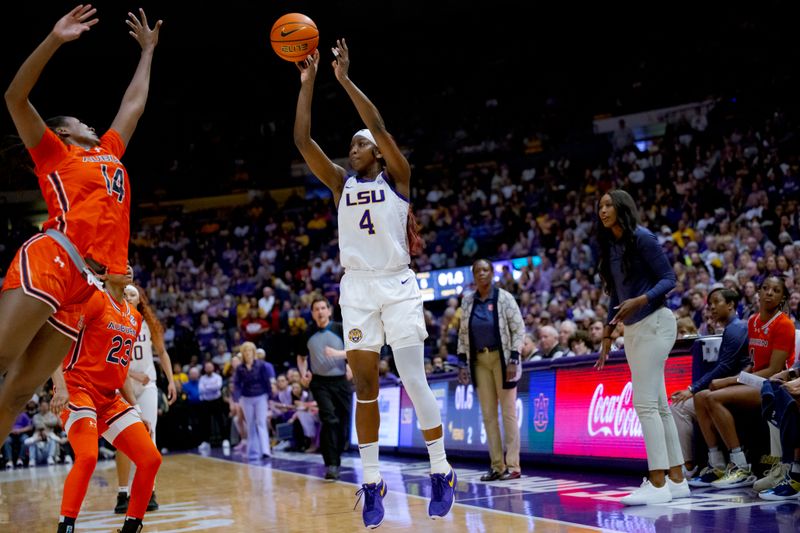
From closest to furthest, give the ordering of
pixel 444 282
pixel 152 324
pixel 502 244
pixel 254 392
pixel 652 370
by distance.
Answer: pixel 652 370 → pixel 152 324 → pixel 254 392 → pixel 444 282 → pixel 502 244

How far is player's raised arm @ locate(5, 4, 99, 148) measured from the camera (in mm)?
4223

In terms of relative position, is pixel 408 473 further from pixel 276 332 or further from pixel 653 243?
pixel 276 332

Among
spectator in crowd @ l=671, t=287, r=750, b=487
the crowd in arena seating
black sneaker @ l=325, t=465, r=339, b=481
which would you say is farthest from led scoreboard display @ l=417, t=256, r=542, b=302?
spectator in crowd @ l=671, t=287, r=750, b=487

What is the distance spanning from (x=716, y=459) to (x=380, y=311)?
3654mm

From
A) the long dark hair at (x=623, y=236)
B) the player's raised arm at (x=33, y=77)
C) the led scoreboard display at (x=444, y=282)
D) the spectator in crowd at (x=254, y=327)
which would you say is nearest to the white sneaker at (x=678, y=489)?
the long dark hair at (x=623, y=236)

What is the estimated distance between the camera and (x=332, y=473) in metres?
9.73

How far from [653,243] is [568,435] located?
3.29 m

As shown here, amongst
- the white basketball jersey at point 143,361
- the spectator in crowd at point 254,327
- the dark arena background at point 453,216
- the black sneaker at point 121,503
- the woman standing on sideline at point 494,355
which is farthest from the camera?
the spectator in crowd at point 254,327

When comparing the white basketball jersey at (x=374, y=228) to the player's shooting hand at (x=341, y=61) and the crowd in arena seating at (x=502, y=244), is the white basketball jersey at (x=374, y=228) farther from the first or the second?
the crowd in arena seating at (x=502, y=244)

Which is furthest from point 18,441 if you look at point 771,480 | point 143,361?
point 771,480

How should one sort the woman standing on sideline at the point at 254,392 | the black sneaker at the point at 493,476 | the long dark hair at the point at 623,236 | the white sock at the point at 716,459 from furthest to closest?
1. the woman standing on sideline at the point at 254,392
2. the black sneaker at the point at 493,476
3. the white sock at the point at 716,459
4. the long dark hair at the point at 623,236

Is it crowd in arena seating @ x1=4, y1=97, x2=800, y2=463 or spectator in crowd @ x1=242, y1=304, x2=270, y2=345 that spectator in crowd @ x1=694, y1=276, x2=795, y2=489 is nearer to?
crowd in arena seating @ x1=4, y1=97, x2=800, y2=463

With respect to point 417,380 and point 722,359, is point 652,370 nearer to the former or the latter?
point 722,359

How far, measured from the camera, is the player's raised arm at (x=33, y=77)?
13.9ft
